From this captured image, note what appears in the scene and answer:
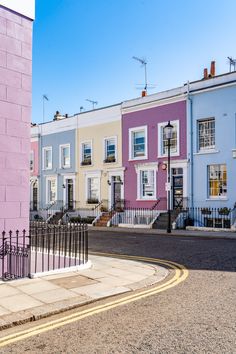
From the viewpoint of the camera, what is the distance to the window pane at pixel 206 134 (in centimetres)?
2388

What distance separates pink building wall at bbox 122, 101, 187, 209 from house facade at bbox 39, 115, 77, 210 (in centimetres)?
586

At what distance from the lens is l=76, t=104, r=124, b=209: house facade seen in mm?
28844

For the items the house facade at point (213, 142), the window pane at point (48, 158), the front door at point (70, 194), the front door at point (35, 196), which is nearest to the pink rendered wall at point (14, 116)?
the house facade at point (213, 142)

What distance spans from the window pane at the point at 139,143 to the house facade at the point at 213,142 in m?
3.92

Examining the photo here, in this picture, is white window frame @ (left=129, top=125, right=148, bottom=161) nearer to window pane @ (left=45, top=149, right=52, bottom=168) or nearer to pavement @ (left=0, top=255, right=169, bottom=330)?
window pane @ (left=45, top=149, right=52, bottom=168)

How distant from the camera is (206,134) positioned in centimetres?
2412

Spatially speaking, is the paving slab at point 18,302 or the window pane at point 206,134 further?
the window pane at point 206,134

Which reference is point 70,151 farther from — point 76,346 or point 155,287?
point 76,346

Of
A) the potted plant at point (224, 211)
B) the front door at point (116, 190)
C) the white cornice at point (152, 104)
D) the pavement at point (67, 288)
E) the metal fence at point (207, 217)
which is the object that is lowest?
the pavement at point (67, 288)

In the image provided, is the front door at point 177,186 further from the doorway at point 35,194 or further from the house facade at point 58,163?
the doorway at point 35,194

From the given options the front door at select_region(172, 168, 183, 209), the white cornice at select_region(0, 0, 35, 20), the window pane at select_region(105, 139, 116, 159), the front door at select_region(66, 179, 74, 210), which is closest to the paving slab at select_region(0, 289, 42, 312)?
the white cornice at select_region(0, 0, 35, 20)

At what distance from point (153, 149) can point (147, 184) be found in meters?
2.55

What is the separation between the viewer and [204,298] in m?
6.46

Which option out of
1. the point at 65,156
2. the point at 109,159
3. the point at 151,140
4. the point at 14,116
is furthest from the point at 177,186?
the point at 14,116
